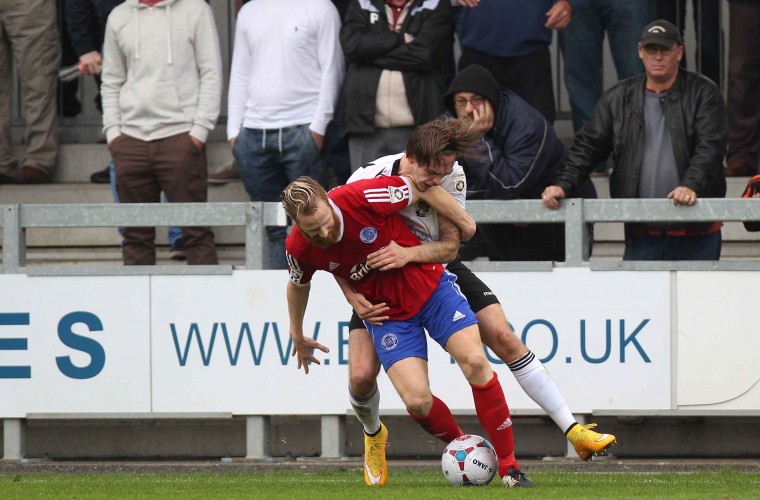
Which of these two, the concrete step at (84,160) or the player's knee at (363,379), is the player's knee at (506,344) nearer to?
the player's knee at (363,379)

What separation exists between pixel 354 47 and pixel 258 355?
2256 mm

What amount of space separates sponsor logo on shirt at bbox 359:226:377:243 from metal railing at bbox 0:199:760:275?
1.88m

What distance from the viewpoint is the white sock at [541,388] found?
7.85 m

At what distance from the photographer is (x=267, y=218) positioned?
32.2ft

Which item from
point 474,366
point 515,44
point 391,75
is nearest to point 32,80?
point 391,75

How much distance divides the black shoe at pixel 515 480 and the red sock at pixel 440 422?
475 mm

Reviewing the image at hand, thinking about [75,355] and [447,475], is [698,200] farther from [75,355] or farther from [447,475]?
[75,355]

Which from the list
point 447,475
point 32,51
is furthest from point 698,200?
point 32,51

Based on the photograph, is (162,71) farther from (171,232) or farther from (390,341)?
(390,341)

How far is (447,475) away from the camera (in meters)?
7.76

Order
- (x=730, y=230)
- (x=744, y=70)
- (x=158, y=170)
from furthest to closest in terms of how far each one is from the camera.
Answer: (x=730, y=230)
(x=744, y=70)
(x=158, y=170)

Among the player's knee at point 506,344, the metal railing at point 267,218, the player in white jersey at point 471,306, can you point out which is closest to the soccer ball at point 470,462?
the player in white jersey at point 471,306

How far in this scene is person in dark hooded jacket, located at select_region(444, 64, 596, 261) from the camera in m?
9.84

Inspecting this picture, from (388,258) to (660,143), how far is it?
2.69 meters
